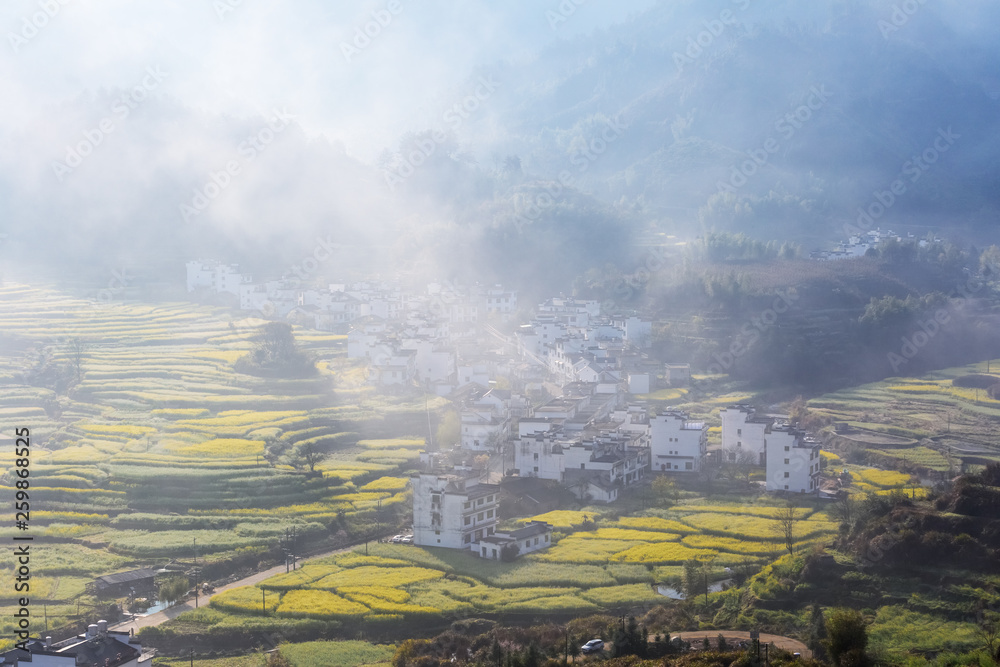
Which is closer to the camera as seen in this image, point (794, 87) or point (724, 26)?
point (794, 87)

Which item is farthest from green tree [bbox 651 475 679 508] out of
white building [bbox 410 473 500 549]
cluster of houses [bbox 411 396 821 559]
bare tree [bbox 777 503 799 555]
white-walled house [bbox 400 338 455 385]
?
white-walled house [bbox 400 338 455 385]

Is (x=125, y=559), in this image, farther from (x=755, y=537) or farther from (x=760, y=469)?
(x=760, y=469)

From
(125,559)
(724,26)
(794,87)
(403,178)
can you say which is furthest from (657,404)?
(724,26)

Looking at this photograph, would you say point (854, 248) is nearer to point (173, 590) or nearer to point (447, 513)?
point (447, 513)

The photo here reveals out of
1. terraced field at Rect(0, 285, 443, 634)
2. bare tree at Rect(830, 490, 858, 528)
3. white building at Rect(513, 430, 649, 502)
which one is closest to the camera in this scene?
bare tree at Rect(830, 490, 858, 528)

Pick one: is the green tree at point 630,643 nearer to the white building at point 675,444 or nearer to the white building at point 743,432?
the white building at point 675,444

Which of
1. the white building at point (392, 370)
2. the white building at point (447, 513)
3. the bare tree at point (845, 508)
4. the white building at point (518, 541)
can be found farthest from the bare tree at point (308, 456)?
the bare tree at point (845, 508)

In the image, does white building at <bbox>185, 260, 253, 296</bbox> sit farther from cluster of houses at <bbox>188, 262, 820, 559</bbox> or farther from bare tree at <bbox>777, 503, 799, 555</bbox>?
bare tree at <bbox>777, 503, 799, 555</bbox>
